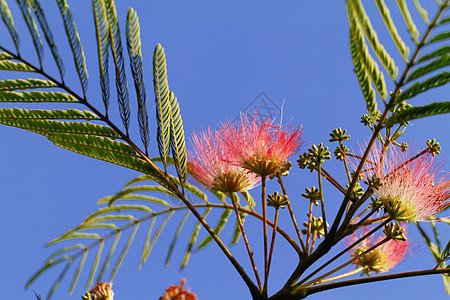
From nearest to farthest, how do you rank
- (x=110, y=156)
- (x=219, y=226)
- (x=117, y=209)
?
(x=110, y=156) < (x=117, y=209) < (x=219, y=226)

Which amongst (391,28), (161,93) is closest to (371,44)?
(391,28)

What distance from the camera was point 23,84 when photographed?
1.50 metres

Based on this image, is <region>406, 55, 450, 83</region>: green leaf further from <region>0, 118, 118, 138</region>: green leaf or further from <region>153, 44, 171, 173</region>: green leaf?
<region>0, 118, 118, 138</region>: green leaf

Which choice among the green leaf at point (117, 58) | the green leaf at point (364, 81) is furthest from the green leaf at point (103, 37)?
the green leaf at point (364, 81)

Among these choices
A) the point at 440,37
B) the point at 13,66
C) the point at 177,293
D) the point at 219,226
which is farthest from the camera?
the point at 219,226

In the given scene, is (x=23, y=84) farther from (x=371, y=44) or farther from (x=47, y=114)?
(x=371, y=44)

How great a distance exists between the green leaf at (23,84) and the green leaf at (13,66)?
34 millimetres

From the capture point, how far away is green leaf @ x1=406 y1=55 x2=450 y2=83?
1.22 meters

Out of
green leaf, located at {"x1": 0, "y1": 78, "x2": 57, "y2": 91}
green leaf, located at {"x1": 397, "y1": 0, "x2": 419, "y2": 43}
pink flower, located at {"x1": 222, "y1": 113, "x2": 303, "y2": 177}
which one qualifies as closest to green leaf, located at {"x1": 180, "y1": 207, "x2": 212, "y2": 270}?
pink flower, located at {"x1": 222, "y1": 113, "x2": 303, "y2": 177}

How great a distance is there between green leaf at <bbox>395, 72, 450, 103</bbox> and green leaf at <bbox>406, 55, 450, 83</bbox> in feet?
0.08

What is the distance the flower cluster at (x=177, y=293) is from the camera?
0.97 meters

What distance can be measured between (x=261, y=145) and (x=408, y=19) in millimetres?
782

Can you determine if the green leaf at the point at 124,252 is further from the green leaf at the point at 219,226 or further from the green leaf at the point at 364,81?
the green leaf at the point at 364,81

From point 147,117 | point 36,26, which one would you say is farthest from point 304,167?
point 36,26
